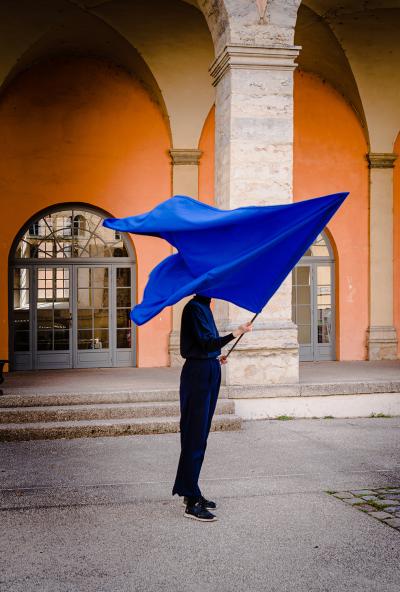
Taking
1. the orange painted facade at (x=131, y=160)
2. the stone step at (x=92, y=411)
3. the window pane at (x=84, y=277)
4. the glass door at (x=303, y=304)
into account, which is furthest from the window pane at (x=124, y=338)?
the stone step at (x=92, y=411)

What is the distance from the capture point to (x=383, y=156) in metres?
14.3

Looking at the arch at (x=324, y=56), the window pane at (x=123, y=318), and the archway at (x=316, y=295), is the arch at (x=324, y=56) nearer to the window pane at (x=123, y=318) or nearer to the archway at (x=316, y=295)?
the archway at (x=316, y=295)

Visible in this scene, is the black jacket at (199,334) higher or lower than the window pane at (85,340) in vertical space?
higher

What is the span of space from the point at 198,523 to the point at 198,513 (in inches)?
3.0

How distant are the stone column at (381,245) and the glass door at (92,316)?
538cm

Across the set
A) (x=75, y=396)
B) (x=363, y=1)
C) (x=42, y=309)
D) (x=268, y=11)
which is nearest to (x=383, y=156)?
(x=363, y=1)

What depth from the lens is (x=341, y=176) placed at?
14.5 metres

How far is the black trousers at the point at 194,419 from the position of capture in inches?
194

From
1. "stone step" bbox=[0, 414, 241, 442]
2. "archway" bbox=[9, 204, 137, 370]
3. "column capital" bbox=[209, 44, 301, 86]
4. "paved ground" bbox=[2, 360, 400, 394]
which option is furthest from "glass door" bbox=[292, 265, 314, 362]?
"stone step" bbox=[0, 414, 241, 442]

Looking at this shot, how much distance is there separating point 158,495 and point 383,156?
10.6m

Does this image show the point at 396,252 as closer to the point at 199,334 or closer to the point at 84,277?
the point at 84,277

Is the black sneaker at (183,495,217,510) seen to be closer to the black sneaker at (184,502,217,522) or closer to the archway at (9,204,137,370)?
the black sneaker at (184,502,217,522)

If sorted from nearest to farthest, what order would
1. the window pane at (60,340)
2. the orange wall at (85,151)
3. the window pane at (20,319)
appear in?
the orange wall at (85,151)
the window pane at (20,319)
the window pane at (60,340)

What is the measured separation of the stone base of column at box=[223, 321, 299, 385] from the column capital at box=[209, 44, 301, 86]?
3386 mm
